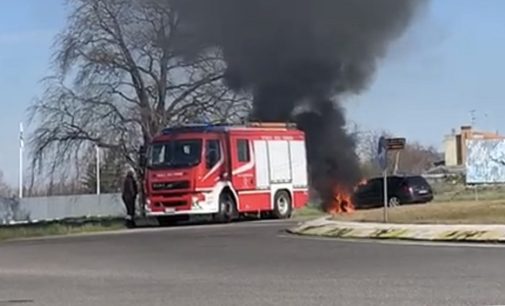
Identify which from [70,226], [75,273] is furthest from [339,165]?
[75,273]

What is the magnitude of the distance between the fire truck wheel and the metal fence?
21011 millimetres

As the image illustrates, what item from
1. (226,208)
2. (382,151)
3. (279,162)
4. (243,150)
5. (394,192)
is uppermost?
(243,150)

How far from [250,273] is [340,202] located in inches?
1134

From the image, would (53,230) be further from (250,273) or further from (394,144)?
(250,273)

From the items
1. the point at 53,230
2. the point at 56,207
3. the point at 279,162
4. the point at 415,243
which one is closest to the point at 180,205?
the point at 53,230

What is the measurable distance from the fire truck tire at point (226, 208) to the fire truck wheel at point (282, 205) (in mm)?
2208

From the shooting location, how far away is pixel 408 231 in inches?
1122

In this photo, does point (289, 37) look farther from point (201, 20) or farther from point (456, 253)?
point (456, 253)

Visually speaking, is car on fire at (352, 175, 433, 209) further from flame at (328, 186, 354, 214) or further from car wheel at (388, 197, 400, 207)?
flame at (328, 186, 354, 214)

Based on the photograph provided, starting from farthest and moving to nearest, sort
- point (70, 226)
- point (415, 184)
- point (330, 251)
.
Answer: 1. point (415, 184)
2. point (70, 226)
3. point (330, 251)

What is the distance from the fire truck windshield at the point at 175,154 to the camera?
129 feet

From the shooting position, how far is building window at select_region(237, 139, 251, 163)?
40594 mm

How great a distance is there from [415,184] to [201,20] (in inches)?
510

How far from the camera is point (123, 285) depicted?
17.8m
